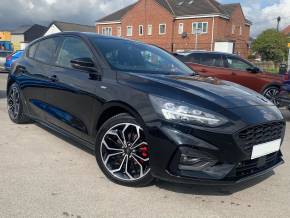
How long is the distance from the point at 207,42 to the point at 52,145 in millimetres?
41680

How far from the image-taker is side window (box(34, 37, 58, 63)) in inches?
196

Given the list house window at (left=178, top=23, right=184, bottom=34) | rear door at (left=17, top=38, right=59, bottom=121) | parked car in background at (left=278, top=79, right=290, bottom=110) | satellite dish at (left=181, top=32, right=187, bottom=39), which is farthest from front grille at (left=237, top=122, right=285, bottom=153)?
house window at (left=178, top=23, right=184, bottom=34)

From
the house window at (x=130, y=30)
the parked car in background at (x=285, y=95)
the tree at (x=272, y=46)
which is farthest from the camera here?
the house window at (x=130, y=30)

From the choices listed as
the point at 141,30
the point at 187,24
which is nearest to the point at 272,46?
the point at 187,24

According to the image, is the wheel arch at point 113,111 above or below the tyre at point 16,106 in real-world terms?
above

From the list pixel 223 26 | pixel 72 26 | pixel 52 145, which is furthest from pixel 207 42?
pixel 52 145

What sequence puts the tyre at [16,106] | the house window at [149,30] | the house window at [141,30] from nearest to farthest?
the tyre at [16,106]
the house window at [149,30]
the house window at [141,30]

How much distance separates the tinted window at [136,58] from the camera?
4086 millimetres

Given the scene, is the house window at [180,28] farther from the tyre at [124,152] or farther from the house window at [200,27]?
the tyre at [124,152]

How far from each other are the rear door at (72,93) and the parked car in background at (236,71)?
562cm

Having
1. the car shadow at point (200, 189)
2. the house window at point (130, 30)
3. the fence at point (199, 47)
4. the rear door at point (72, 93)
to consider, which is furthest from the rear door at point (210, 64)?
the house window at point (130, 30)

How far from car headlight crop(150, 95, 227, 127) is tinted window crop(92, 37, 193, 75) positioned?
937 mm

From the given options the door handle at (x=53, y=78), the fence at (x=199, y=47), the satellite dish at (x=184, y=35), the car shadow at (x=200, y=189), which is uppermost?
the satellite dish at (x=184, y=35)

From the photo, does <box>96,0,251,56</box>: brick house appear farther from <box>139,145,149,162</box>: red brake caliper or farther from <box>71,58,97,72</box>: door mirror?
<box>139,145,149,162</box>: red brake caliper
